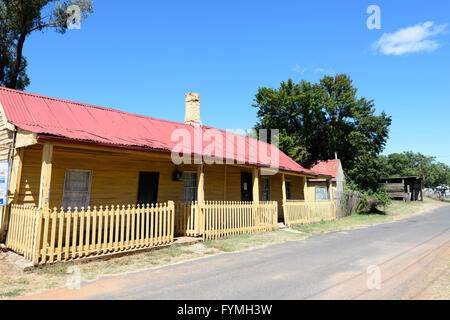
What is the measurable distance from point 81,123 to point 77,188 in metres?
2.21

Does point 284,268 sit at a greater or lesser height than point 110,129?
lesser

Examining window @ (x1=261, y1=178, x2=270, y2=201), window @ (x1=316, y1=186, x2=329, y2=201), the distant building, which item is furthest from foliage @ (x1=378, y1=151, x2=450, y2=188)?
window @ (x1=261, y1=178, x2=270, y2=201)

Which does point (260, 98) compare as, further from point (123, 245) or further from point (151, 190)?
point (123, 245)

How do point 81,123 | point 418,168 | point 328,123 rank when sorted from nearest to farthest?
point 81,123, point 328,123, point 418,168

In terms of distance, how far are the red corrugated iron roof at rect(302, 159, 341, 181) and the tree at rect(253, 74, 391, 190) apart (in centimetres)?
118

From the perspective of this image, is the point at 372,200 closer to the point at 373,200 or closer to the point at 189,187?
the point at 373,200

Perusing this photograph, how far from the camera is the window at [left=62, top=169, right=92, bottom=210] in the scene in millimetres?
9312

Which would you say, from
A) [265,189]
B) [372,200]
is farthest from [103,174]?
[372,200]

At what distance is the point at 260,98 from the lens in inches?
1259

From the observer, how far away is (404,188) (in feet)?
134

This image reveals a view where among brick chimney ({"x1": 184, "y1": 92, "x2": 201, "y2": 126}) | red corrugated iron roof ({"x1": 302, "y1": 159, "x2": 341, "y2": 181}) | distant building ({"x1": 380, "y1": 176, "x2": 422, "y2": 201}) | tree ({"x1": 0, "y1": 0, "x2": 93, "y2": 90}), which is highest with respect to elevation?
tree ({"x1": 0, "y1": 0, "x2": 93, "y2": 90})

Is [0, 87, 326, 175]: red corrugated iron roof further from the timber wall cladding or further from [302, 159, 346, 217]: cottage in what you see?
[302, 159, 346, 217]: cottage
